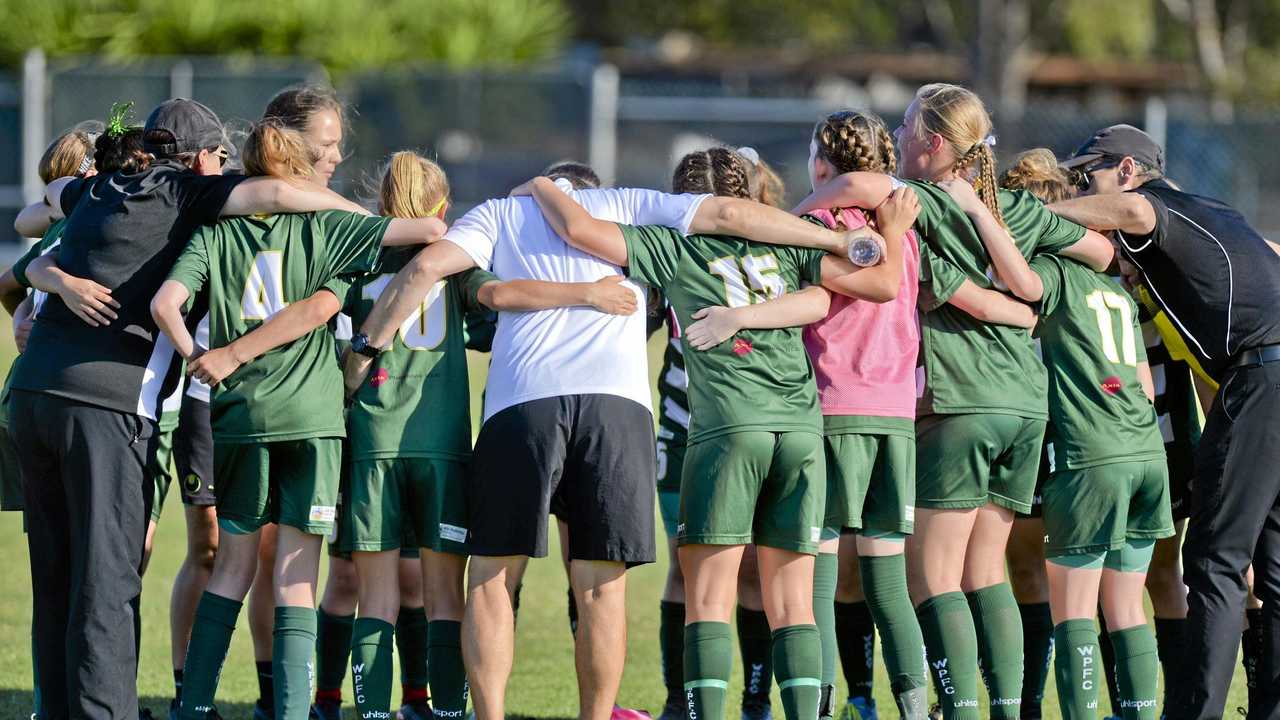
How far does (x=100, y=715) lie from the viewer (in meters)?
4.80

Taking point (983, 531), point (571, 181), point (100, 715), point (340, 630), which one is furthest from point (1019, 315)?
point (100, 715)

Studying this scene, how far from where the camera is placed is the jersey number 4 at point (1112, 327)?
539cm

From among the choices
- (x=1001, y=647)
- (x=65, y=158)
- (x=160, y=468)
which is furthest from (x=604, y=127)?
(x=1001, y=647)

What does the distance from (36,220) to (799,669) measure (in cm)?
342

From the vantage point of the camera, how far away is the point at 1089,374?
5371mm

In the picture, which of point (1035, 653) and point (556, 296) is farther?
point (1035, 653)

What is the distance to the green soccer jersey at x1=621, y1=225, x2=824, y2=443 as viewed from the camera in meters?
4.84

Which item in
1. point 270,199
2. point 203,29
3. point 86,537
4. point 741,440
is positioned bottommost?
point 86,537

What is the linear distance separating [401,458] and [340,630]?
0.95 metres

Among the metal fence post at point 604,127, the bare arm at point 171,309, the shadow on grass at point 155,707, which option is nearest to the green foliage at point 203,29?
the metal fence post at point 604,127

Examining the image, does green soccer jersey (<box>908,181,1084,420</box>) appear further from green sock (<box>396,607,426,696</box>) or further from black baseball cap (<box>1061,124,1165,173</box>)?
green sock (<box>396,607,426,696</box>)

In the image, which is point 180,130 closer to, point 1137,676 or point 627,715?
point 627,715

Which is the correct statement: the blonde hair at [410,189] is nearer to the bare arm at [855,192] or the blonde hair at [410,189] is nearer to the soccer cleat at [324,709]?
the bare arm at [855,192]

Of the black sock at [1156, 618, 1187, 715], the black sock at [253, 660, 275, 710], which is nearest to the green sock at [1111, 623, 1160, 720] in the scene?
the black sock at [1156, 618, 1187, 715]
